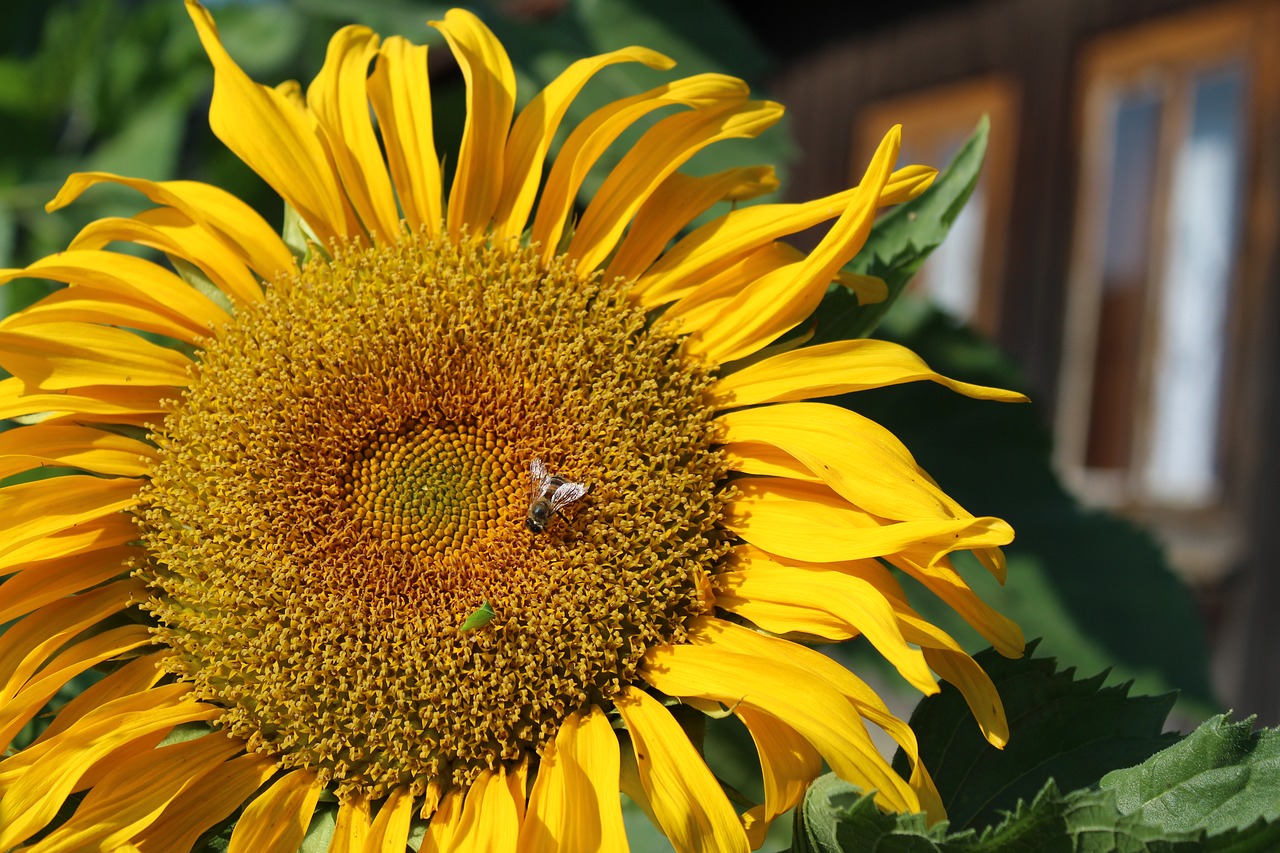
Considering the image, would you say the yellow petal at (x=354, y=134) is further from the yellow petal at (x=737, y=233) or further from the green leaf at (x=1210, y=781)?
the green leaf at (x=1210, y=781)

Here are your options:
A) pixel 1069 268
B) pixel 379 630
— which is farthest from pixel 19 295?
pixel 1069 268

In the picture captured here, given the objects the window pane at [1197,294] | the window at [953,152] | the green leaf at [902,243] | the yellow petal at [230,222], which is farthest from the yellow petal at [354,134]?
the window at [953,152]

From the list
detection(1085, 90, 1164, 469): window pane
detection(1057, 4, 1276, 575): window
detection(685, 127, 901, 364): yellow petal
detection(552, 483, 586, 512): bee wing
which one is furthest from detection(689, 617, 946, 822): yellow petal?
detection(1085, 90, 1164, 469): window pane

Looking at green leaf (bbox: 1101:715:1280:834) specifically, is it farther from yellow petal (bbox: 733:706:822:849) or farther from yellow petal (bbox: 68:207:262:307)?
yellow petal (bbox: 68:207:262:307)

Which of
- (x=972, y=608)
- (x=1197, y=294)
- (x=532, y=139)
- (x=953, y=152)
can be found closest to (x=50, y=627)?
(x=532, y=139)

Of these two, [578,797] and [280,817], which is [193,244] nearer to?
[280,817]
